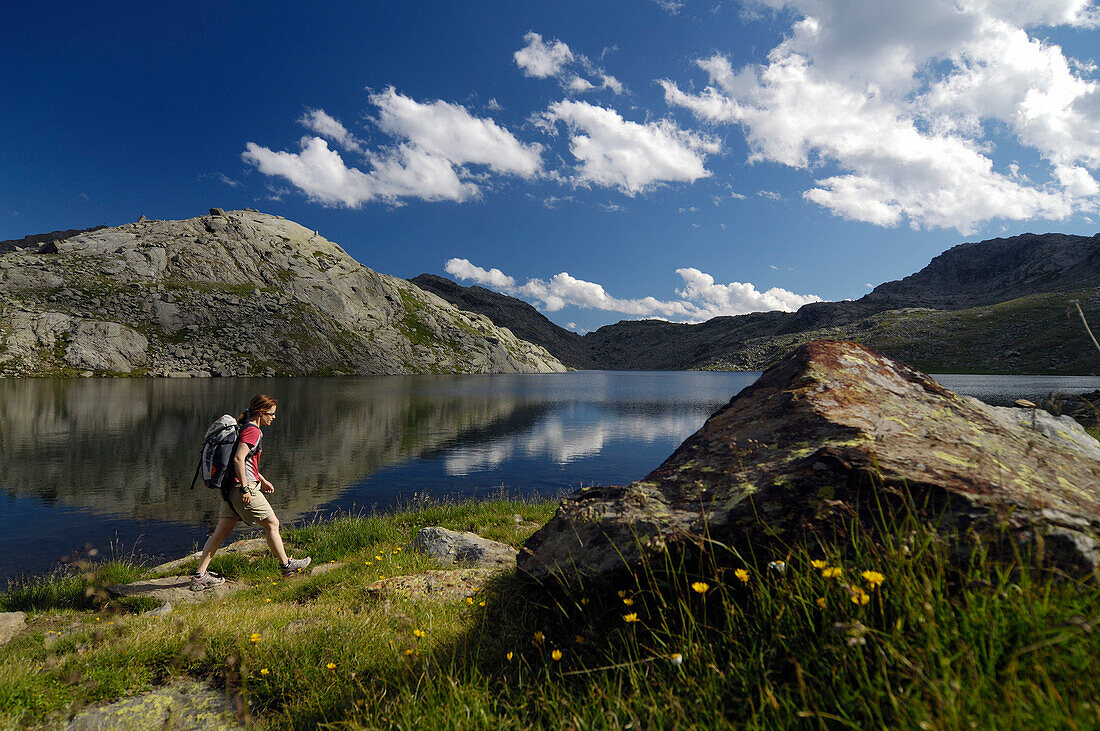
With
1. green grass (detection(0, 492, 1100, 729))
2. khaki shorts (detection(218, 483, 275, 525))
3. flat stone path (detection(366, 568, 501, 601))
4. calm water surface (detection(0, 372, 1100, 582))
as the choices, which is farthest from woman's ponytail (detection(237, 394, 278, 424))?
calm water surface (detection(0, 372, 1100, 582))

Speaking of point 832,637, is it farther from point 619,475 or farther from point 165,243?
point 165,243

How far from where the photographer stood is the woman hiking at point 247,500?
32.0 ft

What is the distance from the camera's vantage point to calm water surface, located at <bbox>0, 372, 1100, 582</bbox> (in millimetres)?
18156

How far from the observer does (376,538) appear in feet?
43.4

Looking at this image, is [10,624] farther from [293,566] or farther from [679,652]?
[679,652]

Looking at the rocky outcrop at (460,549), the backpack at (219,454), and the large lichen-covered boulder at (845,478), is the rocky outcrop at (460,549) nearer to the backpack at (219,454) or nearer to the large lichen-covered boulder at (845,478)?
the backpack at (219,454)

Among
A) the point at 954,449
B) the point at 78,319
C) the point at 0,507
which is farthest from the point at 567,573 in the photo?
the point at 78,319

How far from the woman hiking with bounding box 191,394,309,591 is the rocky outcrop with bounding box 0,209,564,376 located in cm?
13678

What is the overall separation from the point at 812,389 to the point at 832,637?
3.72 meters

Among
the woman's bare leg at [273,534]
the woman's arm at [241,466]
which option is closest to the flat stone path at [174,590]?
the woman's bare leg at [273,534]

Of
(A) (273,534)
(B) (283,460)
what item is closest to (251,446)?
(A) (273,534)

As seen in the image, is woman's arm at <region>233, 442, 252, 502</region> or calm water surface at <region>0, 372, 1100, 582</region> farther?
calm water surface at <region>0, 372, 1100, 582</region>

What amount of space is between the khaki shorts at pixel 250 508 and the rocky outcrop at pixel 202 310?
450 ft

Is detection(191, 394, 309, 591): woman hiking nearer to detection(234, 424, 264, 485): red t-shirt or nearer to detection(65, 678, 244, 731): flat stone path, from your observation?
detection(234, 424, 264, 485): red t-shirt
